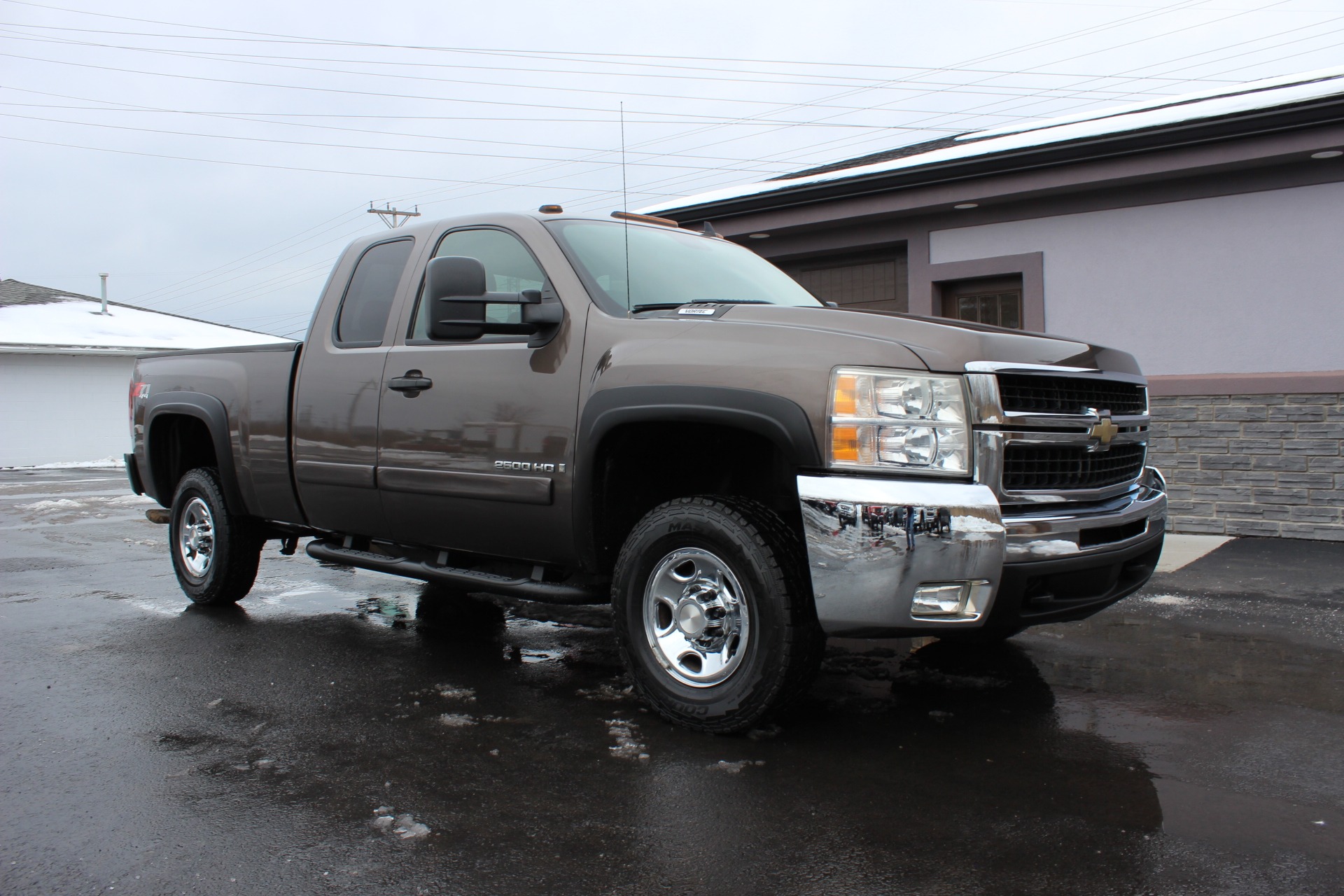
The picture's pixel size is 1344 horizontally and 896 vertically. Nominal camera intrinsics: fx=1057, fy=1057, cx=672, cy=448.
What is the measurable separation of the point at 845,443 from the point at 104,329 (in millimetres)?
35526

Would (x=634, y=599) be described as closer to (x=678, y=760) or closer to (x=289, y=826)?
(x=678, y=760)

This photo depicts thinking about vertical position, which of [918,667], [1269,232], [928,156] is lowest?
[918,667]

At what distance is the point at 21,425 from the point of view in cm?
2889

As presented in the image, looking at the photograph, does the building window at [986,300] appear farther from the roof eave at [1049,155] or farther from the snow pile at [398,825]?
the snow pile at [398,825]

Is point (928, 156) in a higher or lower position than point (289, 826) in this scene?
higher

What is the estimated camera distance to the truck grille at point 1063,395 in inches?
141

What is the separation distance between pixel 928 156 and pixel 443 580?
737 cm

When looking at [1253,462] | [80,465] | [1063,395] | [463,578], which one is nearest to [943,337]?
[1063,395]

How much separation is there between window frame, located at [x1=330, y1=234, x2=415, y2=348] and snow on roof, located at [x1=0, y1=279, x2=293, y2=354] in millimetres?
23389

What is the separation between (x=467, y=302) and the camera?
4.20 metres

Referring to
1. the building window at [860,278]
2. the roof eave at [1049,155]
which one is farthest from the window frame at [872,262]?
the roof eave at [1049,155]

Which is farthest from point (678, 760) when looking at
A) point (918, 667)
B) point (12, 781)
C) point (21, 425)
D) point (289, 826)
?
point (21, 425)

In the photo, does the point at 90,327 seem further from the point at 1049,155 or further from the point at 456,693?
the point at 456,693

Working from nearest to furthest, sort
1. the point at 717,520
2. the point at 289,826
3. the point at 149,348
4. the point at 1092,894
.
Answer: the point at 1092,894
the point at 289,826
the point at 717,520
the point at 149,348
